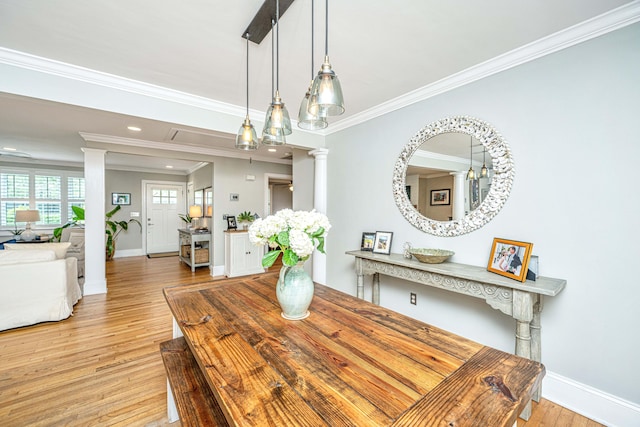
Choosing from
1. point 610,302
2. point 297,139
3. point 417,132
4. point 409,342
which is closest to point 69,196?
point 297,139

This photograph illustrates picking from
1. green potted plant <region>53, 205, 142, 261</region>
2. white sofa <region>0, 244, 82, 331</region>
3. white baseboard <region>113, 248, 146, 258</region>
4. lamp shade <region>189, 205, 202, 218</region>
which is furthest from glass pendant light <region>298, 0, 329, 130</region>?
white baseboard <region>113, 248, 146, 258</region>

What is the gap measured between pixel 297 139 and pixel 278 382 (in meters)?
2.97

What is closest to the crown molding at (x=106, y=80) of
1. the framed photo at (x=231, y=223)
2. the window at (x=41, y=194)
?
the framed photo at (x=231, y=223)

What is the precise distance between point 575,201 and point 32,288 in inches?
198

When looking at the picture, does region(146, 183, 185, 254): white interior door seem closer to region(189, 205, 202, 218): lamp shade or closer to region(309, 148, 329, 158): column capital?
region(189, 205, 202, 218): lamp shade

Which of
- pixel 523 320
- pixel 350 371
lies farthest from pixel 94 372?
pixel 523 320

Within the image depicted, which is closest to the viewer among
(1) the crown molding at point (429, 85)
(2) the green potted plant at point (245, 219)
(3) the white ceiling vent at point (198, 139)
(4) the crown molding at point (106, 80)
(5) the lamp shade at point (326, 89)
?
(5) the lamp shade at point (326, 89)

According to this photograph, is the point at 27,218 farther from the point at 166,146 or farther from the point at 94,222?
the point at 166,146

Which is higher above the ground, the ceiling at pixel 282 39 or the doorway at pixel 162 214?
the ceiling at pixel 282 39

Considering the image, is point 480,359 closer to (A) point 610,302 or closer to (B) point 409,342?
(B) point 409,342

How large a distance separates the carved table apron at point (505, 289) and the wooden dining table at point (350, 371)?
0.82 meters

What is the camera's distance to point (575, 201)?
169 centimetres

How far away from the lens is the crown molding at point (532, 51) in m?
1.51

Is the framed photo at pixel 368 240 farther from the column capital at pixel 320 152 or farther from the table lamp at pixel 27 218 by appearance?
the table lamp at pixel 27 218
